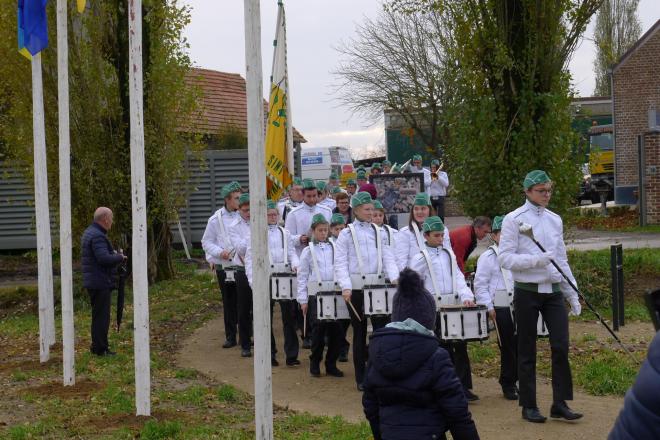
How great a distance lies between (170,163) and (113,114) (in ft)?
5.20

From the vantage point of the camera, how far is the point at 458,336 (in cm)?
991

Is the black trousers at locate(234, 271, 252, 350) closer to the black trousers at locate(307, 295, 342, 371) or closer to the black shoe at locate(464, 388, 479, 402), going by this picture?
the black trousers at locate(307, 295, 342, 371)

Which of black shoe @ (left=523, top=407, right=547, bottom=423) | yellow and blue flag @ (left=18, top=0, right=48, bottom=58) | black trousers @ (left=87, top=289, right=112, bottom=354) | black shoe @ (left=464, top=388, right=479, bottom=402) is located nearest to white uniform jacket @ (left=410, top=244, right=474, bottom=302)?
black shoe @ (left=464, top=388, right=479, bottom=402)

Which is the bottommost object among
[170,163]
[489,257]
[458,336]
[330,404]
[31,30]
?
[330,404]

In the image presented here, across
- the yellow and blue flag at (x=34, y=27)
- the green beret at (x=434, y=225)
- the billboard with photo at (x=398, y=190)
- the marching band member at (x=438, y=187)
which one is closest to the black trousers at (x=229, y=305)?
the billboard with photo at (x=398, y=190)

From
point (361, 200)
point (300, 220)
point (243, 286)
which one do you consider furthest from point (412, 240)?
point (300, 220)

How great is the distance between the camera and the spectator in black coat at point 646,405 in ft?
9.45

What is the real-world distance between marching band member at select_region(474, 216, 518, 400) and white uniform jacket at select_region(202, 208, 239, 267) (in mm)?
4723

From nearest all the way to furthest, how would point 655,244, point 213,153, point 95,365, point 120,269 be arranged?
1. point 95,365
2. point 120,269
3. point 655,244
4. point 213,153

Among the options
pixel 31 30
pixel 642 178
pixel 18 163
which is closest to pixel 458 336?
pixel 31 30

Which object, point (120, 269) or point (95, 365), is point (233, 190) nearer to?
point (120, 269)

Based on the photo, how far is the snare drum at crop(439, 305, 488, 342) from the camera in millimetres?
9891

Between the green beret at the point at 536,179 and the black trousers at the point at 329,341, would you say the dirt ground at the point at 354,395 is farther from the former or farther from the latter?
the green beret at the point at 536,179

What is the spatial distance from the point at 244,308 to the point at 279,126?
7.66 m
